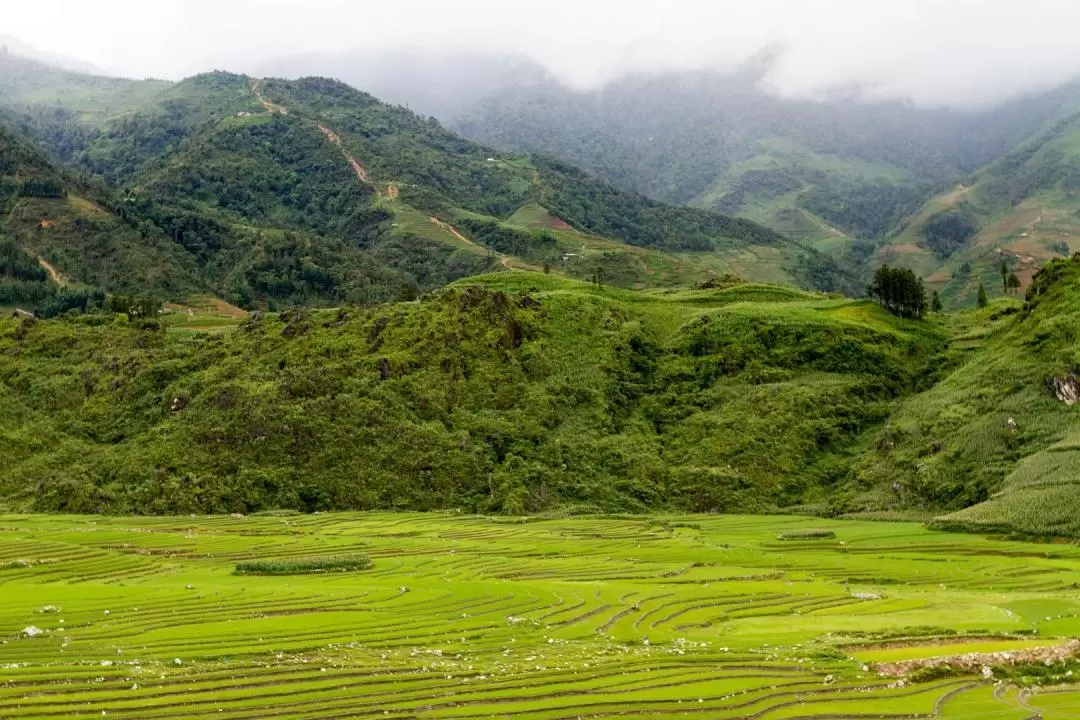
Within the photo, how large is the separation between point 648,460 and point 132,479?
49.7 m

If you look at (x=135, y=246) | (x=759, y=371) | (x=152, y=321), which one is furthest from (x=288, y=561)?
(x=135, y=246)

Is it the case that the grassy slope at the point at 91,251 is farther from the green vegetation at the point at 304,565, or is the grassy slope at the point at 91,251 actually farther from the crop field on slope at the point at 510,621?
the green vegetation at the point at 304,565

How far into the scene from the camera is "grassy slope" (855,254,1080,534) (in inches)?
2825

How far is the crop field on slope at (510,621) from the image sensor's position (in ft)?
90.8

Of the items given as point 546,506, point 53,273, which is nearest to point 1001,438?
point 546,506

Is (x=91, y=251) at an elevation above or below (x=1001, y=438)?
above

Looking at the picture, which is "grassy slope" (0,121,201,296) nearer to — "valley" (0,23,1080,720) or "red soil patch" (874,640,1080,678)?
"valley" (0,23,1080,720)

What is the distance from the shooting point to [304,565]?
52219 millimetres

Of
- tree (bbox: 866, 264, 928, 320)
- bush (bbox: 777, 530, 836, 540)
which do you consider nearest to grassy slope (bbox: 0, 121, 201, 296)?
tree (bbox: 866, 264, 928, 320)

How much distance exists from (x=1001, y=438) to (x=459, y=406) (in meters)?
53.5

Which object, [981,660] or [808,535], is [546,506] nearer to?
[808,535]

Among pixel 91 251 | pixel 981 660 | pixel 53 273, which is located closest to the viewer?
pixel 981 660

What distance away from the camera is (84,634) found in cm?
3416

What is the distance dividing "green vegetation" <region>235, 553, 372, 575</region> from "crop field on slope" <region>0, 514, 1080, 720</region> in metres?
0.91
